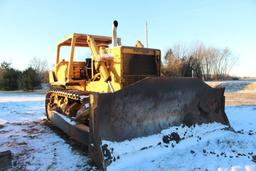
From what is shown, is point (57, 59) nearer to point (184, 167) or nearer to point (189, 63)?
point (184, 167)

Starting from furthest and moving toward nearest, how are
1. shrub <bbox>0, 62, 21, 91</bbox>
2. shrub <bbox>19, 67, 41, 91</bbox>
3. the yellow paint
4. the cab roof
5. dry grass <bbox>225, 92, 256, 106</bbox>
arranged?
shrub <bbox>0, 62, 21, 91</bbox> < shrub <bbox>19, 67, 41, 91</bbox> < dry grass <bbox>225, 92, 256, 106</bbox> < the cab roof < the yellow paint

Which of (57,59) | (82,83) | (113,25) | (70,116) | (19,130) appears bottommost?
(19,130)

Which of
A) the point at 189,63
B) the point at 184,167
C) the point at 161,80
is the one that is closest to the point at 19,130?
the point at 161,80

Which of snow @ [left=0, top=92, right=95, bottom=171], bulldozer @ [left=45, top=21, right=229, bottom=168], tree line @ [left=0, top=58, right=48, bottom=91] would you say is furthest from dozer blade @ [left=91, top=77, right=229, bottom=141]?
tree line @ [left=0, top=58, right=48, bottom=91]

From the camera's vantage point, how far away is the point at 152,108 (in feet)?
15.5

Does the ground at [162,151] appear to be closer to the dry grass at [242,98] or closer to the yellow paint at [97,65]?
the yellow paint at [97,65]

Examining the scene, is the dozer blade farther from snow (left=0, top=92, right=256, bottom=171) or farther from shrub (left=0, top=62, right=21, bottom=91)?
shrub (left=0, top=62, right=21, bottom=91)

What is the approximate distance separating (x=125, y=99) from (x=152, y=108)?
25.3 inches

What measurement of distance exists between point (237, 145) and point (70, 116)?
366 centimetres

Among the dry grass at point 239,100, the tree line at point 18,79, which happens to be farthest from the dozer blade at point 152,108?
the tree line at point 18,79

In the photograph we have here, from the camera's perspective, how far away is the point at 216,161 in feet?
13.3

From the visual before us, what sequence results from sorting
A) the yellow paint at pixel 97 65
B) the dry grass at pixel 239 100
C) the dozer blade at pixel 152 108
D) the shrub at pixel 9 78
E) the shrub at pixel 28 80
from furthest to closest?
the shrub at pixel 9 78
the shrub at pixel 28 80
the dry grass at pixel 239 100
the yellow paint at pixel 97 65
the dozer blade at pixel 152 108

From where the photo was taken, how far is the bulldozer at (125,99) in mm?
4164

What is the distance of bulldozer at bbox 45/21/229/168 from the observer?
416 cm
